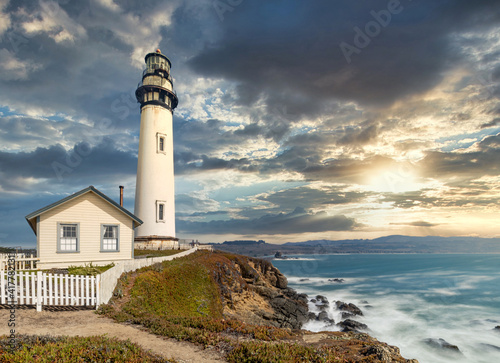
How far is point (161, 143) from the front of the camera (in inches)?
1437

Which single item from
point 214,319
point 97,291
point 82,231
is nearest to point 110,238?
point 82,231

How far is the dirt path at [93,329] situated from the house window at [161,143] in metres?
25.9

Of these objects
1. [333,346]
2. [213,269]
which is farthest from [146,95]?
[333,346]

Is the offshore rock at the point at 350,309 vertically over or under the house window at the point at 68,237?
under

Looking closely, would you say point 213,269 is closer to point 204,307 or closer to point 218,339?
point 204,307

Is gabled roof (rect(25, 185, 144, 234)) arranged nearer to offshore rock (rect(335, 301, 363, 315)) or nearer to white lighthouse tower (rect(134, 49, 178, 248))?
white lighthouse tower (rect(134, 49, 178, 248))

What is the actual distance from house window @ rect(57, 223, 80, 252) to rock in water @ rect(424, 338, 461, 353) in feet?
100

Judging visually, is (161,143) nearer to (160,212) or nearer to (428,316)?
(160,212)

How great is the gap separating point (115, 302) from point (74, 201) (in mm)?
9955

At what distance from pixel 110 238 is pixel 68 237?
112 inches

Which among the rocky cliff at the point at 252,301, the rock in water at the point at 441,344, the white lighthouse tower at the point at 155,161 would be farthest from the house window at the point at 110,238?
the rock in water at the point at 441,344

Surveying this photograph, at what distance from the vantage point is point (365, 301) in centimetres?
4347

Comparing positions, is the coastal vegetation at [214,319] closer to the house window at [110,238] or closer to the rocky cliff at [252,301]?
the rocky cliff at [252,301]

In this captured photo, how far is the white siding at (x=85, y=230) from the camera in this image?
19.0 m
